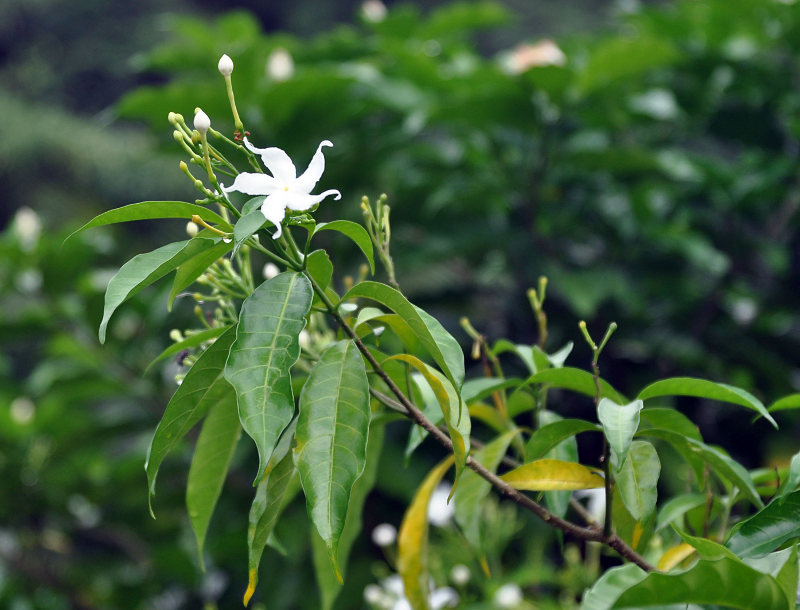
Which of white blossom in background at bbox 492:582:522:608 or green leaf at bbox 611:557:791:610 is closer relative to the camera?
green leaf at bbox 611:557:791:610

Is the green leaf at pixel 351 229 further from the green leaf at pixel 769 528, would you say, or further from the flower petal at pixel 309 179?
the green leaf at pixel 769 528

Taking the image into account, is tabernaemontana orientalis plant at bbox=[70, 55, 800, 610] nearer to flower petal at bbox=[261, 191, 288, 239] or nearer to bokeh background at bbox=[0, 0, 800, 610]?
flower petal at bbox=[261, 191, 288, 239]

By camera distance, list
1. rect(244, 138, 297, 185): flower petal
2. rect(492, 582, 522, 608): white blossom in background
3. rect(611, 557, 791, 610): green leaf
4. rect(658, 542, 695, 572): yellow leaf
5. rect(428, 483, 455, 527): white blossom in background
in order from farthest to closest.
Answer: rect(428, 483, 455, 527): white blossom in background → rect(492, 582, 522, 608): white blossom in background → rect(658, 542, 695, 572): yellow leaf → rect(244, 138, 297, 185): flower petal → rect(611, 557, 791, 610): green leaf

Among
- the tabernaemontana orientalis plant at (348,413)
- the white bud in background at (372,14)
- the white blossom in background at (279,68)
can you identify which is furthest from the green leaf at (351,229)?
the white bud in background at (372,14)

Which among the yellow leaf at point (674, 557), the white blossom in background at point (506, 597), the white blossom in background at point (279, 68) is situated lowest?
the white blossom in background at point (506, 597)

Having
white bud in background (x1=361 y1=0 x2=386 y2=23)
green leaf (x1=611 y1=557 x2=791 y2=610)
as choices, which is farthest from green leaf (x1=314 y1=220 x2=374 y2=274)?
white bud in background (x1=361 y1=0 x2=386 y2=23)

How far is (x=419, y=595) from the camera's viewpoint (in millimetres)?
566

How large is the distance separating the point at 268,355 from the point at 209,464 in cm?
15

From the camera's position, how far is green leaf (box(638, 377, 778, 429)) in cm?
43

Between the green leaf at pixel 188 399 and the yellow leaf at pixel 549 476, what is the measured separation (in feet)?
0.58

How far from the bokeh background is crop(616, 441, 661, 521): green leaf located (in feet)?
2.19

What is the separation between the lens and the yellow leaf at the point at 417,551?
566mm

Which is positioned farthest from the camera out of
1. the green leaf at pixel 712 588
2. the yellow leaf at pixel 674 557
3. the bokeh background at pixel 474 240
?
the bokeh background at pixel 474 240

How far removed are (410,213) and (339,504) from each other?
98 cm
